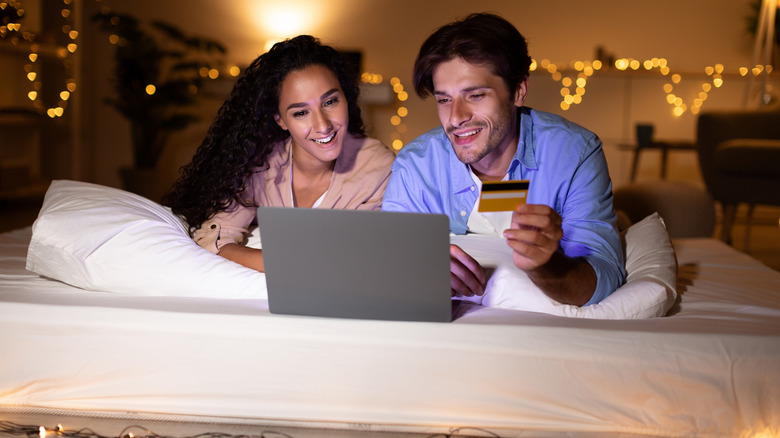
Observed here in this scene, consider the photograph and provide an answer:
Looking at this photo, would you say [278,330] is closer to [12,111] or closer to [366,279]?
[366,279]

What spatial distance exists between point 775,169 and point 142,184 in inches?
168

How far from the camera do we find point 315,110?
1941mm

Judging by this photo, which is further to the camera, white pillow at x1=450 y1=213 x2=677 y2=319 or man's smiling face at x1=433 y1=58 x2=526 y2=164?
man's smiling face at x1=433 y1=58 x2=526 y2=164

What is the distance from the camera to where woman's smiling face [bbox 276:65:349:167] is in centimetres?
194

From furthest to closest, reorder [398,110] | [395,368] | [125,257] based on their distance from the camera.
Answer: [398,110] < [125,257] < [395,368]

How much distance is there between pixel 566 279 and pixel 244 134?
104cm

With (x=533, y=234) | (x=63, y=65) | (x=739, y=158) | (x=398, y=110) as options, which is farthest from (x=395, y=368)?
(x=63, y=65)

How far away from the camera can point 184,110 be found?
611cm

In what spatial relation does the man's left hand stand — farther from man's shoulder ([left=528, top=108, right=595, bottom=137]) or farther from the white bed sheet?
man's shoulder ([left=528, top=108, right=595, bottom=137])

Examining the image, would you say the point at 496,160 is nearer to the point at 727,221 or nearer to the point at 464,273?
the point at 464,273

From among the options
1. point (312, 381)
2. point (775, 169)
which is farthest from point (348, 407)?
point (775, 169)

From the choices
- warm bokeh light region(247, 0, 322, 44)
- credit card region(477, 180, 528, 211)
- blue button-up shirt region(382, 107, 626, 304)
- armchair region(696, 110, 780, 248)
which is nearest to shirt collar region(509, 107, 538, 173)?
blue button-up shirt region(382, 107, 626, 304)

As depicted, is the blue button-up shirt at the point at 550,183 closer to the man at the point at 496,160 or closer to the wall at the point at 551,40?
the man at the point at 496,160

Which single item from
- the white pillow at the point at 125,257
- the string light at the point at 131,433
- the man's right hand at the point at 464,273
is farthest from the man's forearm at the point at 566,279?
the white pillow at the point at 125,257
